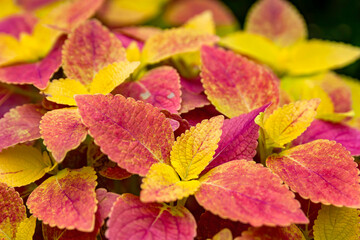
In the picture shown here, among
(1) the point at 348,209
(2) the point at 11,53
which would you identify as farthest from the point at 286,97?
(2) the point at 11,53

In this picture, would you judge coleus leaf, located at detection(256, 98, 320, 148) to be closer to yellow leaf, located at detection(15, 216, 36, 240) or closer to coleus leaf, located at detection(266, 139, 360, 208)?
coleus leaf, located at detection(266, 139, 360, 208)

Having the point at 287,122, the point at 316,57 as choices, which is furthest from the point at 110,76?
the point at 316,57

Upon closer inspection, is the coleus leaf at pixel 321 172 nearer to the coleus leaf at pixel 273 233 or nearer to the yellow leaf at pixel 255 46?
the coleus leaf at pixel 273 233

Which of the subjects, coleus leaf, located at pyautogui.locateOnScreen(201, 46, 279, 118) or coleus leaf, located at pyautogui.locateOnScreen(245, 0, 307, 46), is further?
coleus leaf, located at pyautogui.locateOnScreen(245, 0, 307, 46)

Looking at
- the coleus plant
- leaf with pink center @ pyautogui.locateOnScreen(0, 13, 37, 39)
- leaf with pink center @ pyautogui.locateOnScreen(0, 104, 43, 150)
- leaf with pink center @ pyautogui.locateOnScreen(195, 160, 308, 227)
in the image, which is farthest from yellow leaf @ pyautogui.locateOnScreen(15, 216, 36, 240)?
leaf with pink center @ pyautogui.locateOnScreen(0, 13, 37, 39)

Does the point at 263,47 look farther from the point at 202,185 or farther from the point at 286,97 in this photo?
the point at 202,185

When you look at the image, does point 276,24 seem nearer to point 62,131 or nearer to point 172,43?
point 172,43
